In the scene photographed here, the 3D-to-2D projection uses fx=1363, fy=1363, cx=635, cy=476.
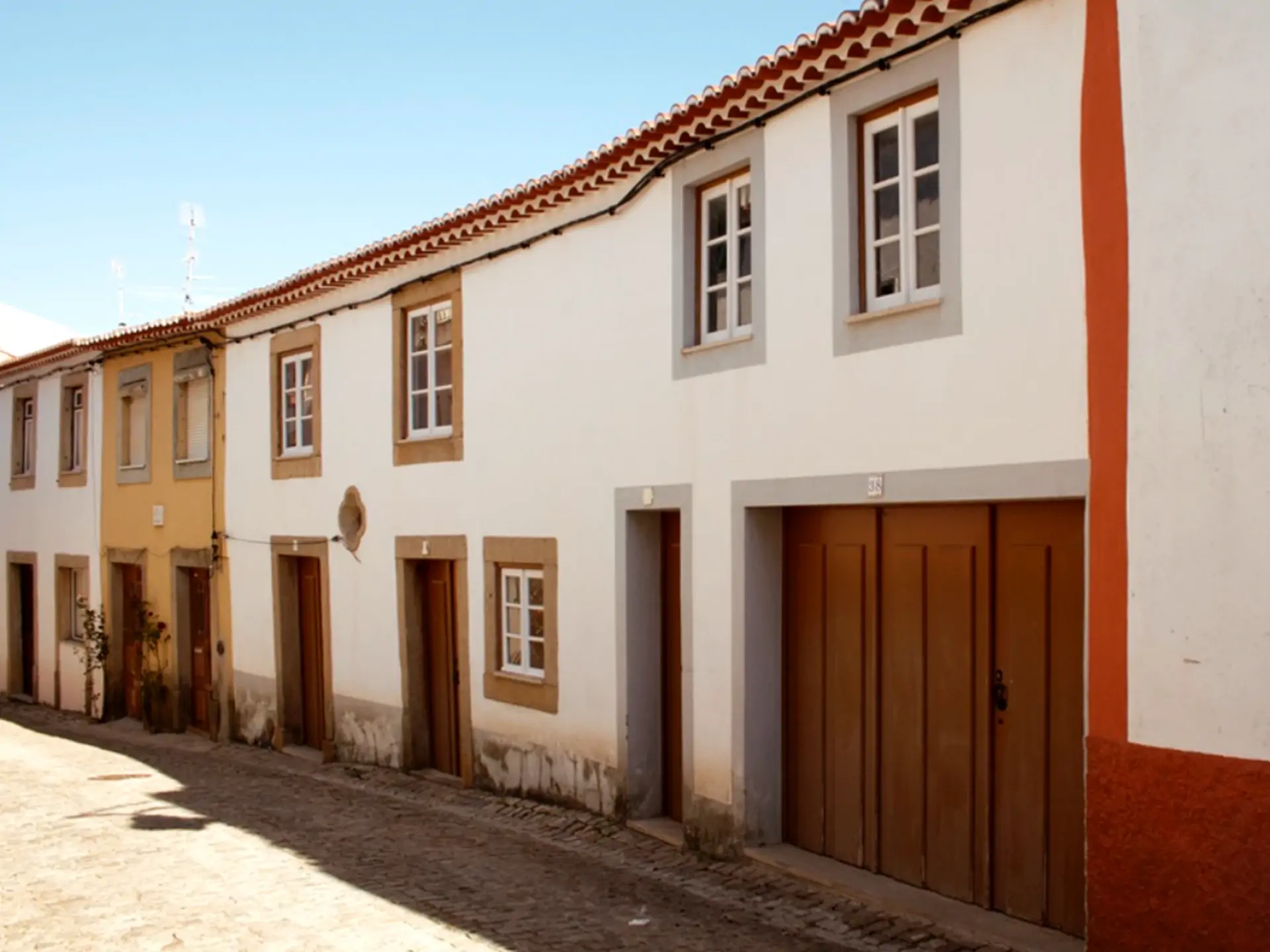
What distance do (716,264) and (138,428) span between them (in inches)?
474

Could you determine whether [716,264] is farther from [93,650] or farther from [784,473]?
[93,650]

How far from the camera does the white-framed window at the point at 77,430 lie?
787 inches

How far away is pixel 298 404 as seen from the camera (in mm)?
14875

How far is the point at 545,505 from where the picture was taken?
1087 cm

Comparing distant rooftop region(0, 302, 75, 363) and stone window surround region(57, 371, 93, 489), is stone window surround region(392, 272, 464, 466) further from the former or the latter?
distant rooftop region(0, 302, 75, 363)

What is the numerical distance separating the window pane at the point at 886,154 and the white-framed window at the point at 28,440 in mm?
17481

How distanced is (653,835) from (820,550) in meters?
2.48

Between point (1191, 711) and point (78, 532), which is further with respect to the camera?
point (78, 532)

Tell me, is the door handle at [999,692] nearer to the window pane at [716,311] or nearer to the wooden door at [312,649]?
the window pane at [716,311]

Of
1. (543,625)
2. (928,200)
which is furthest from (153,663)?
(928,200)

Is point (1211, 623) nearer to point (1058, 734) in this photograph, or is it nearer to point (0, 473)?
point (1058, 734)

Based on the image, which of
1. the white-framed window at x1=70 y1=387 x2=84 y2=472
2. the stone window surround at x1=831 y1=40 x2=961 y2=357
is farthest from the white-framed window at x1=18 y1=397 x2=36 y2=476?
the stone window surround at x1=831 y1=40 x2=961 y2=357

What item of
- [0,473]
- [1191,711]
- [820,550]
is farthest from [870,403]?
[0,473]

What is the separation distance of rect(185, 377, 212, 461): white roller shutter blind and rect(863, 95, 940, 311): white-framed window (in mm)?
10970
